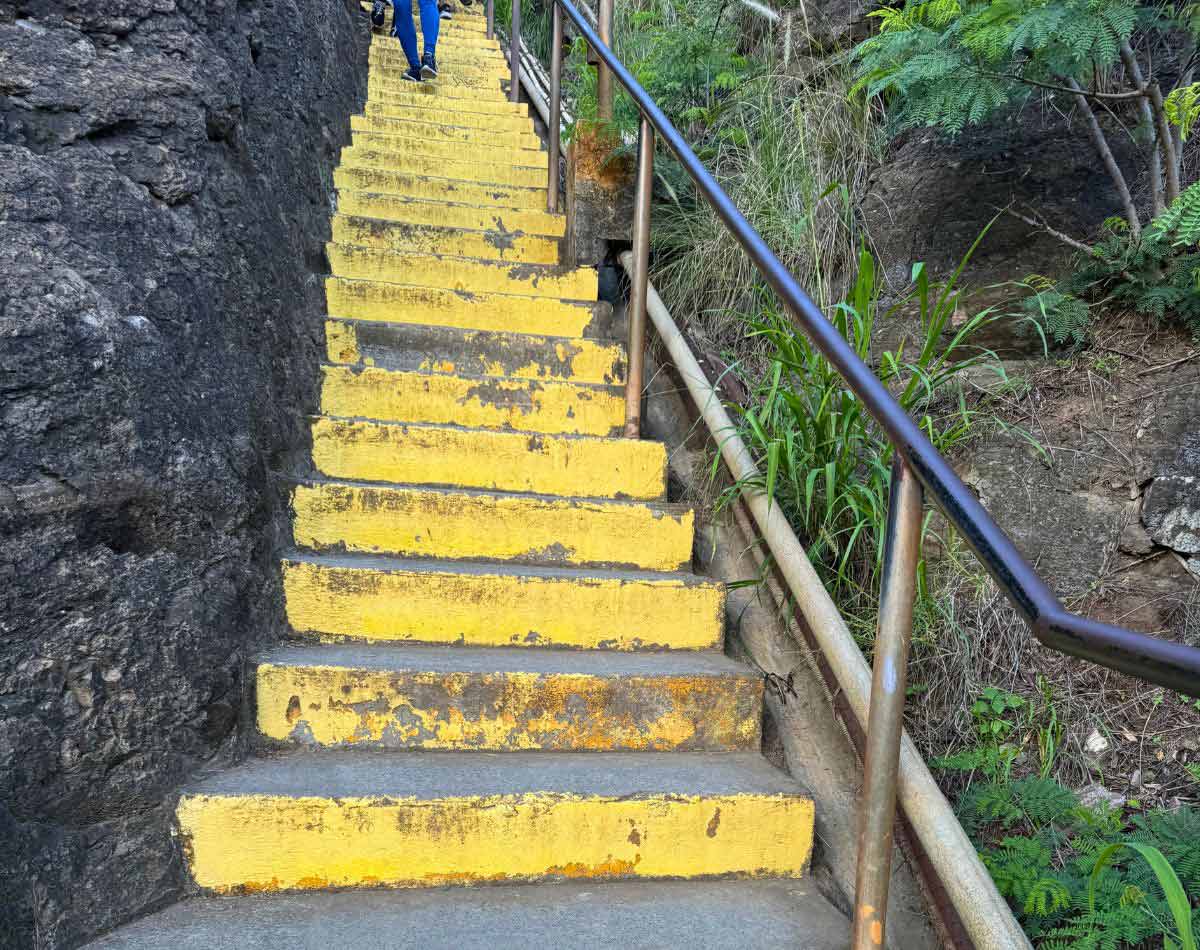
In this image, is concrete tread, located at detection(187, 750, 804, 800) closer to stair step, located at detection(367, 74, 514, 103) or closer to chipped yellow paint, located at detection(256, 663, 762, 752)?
chipped yellow paint, located at detection(256, 663, 762, 752)

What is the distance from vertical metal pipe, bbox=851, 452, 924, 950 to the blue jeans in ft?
15.6

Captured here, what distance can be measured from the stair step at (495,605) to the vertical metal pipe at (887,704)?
738 mm

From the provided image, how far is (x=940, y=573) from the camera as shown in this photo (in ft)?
5.39

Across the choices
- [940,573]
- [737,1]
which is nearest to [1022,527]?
[940,573]

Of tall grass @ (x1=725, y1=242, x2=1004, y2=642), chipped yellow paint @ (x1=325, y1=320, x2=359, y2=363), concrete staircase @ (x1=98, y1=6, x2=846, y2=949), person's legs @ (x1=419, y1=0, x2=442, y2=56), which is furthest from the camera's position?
person's legs @ (x1=419, y1=0, x2=442, y2=56)

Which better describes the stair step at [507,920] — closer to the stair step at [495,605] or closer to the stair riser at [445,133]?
the stair step at [495,605]

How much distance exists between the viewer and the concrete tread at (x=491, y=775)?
1.27 metres

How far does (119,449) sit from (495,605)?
31.4 inches

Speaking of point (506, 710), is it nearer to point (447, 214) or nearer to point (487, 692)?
point (487, 692)

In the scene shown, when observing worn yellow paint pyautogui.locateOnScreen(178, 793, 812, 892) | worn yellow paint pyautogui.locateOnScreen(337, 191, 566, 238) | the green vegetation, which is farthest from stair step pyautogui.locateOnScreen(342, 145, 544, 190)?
the green vegetation

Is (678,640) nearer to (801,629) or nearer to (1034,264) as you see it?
(801,629)

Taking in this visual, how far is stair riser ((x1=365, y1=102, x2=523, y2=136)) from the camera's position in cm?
414

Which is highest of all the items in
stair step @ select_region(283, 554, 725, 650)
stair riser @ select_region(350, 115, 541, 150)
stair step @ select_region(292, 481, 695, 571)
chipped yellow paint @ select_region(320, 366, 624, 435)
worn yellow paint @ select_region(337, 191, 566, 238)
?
stair riser @ select_region(350, 115, 541, 150)

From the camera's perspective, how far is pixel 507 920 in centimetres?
118
